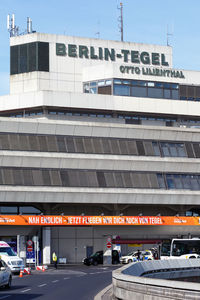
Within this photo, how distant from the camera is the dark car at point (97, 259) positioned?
240ft

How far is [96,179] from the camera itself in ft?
247

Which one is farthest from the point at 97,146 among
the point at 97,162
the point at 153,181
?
the point at 153,181

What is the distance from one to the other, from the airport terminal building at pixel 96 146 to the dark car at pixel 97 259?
5.92 feet

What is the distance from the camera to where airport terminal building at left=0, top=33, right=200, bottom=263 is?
240ft

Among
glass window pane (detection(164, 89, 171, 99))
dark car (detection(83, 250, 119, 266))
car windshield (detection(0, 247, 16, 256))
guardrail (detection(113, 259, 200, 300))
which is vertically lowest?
guardrail (detection(113, 259, 200, 300))

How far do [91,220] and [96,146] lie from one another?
7965 millimetres

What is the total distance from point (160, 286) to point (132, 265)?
44.0ft

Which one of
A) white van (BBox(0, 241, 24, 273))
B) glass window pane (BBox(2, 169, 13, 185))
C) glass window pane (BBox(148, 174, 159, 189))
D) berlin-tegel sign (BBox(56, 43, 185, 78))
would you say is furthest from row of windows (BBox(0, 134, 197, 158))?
white van (BBox(0, 241, 24, 273))

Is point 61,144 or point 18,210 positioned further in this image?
point 18,210

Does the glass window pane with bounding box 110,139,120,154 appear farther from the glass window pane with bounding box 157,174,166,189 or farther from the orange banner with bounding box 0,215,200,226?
the orange banner with bounding box 0,215,200,226

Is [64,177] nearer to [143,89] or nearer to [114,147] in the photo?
[114,147]

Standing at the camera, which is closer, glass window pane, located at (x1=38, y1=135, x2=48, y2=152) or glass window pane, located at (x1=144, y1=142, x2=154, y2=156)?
glass window pane, located at (x1=38, y1=135, x2=48, y2=152)

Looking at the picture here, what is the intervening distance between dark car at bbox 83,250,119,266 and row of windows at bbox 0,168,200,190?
733 centimetres

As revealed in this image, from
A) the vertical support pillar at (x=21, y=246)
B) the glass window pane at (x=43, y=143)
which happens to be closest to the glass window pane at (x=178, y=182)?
the glass window pane at (x=43, y=143)
